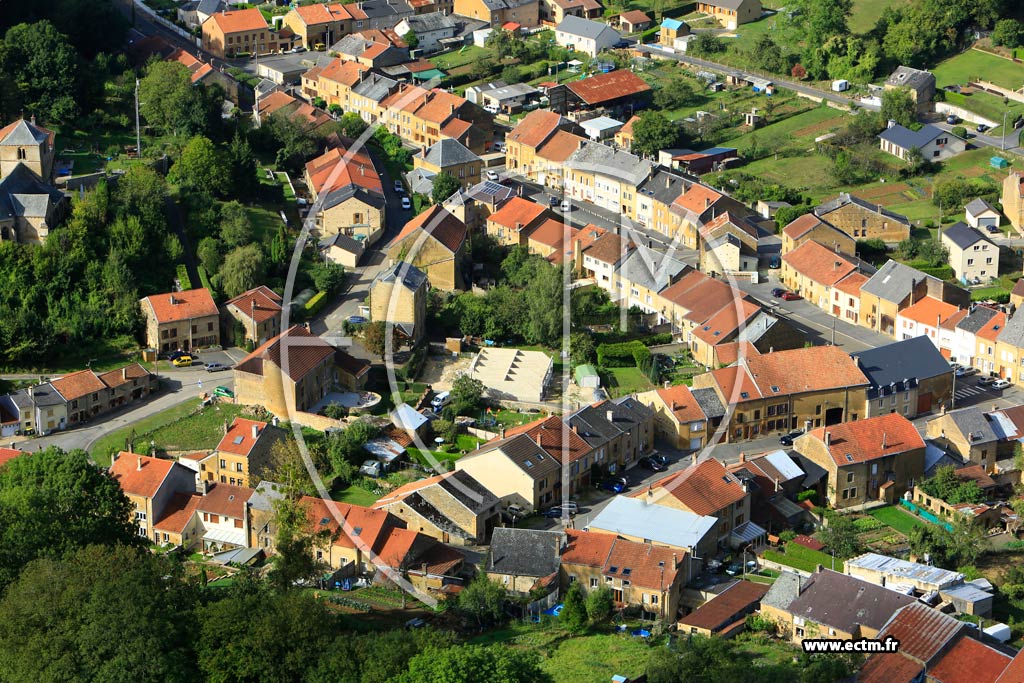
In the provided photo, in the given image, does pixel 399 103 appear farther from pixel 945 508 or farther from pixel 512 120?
pixel 945 508

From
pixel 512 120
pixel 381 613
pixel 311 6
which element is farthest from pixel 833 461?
pixel 311 6

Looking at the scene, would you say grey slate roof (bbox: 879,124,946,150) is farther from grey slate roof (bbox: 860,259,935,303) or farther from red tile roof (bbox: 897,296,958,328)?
red tile roof (bbox: 897,296,958,328)

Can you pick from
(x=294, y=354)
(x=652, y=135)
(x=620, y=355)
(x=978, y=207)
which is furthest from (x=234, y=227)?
(x=978, y=207)

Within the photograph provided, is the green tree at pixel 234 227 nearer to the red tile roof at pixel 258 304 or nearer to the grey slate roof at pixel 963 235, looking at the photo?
the red tile roof at pixel 258 304

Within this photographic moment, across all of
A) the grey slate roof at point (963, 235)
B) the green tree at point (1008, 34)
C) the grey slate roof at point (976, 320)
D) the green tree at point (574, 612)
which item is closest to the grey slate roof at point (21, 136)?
the green tree at point (574, 612)

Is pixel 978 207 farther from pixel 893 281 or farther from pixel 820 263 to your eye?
pixel 893 281
